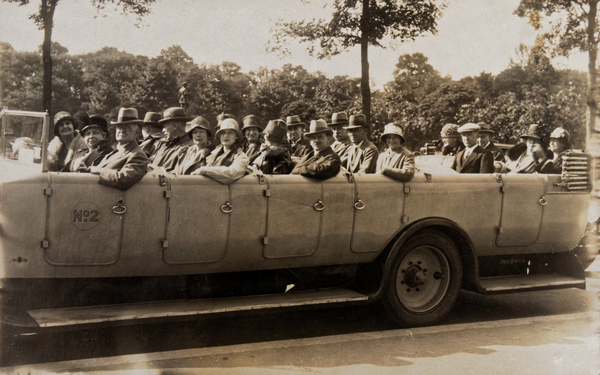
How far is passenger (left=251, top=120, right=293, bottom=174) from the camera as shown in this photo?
5.54 metres

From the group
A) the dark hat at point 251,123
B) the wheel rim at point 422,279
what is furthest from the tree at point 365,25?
the wheel rim at point 422,279

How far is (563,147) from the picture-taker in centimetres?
655

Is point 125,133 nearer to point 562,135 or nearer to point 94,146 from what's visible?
point 94,146

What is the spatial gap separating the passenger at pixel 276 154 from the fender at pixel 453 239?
134 centimetres

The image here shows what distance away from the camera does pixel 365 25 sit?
25.3 ft

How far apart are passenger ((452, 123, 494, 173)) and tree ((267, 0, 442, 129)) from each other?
50.9 inches

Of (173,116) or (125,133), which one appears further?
(173,116)

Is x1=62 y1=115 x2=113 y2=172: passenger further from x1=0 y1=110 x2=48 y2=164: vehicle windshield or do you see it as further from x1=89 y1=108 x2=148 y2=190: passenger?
x1=0 y1=110 x2=48 y2=164: vehicle windshield

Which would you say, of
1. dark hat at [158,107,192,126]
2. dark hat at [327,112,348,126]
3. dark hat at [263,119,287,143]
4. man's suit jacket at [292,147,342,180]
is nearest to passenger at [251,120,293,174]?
dark hat at [263,119,287,143]

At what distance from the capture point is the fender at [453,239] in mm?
4969

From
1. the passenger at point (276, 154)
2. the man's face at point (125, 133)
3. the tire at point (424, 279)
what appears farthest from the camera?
the passenger at point (276, 154)

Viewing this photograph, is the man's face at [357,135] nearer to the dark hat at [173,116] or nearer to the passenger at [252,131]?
the passenger at [252,131]

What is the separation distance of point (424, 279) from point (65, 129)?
170 inches

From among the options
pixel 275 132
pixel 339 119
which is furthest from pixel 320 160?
pixel 339 119
